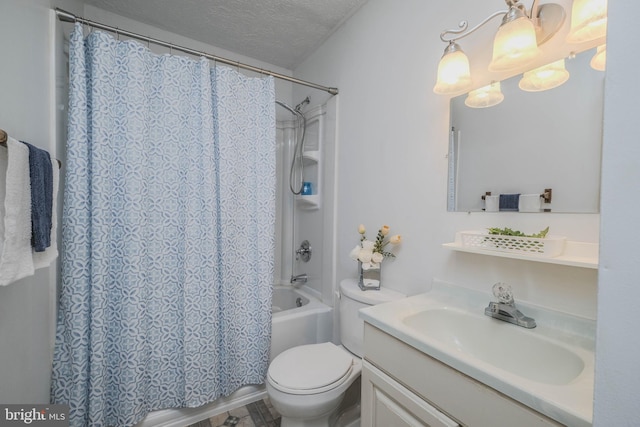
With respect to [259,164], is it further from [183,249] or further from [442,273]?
[442,273]

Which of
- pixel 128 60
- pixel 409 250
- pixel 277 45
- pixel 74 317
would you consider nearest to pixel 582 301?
pixel 409 250

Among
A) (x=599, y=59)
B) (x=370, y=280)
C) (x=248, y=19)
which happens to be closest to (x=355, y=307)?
(x=370, y=280)

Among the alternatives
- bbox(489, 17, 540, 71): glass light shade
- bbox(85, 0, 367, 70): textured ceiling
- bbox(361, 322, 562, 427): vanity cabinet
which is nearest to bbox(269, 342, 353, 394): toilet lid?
bbox(361, 322, 562, 427): vanity cabinet

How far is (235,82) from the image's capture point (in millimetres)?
1595

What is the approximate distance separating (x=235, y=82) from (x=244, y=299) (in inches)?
52.0

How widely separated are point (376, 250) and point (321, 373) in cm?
68

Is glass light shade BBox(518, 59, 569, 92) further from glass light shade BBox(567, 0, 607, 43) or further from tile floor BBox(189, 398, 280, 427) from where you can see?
tile floor BBox(189, 398, 280, 427)

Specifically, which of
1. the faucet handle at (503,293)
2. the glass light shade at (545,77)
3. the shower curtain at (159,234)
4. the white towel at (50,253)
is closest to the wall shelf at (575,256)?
the faucet handle at (503,293)

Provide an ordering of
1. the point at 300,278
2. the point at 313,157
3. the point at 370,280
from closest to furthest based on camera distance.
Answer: the point at 370,280
the point at 313,157
the point at 300,278

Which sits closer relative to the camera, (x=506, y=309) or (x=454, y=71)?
(x=506, y=309)

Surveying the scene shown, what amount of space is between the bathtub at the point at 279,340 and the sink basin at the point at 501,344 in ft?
3.26

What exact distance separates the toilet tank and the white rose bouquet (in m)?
0.15

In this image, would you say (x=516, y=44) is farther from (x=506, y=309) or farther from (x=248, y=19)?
(x=248, y=19)

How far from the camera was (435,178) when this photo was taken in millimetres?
1281
